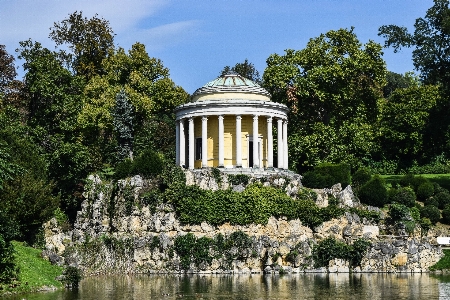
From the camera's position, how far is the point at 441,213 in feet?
174

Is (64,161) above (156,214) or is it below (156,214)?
above

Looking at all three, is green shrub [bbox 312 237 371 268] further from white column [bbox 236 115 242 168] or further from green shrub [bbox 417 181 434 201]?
green shrub [bbox 417 181 434 201]

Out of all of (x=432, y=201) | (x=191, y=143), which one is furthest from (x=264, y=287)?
(x=432, y=201)

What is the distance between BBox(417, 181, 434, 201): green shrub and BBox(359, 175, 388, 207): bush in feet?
15.8

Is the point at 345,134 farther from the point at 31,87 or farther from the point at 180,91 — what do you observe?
the point at 31,87

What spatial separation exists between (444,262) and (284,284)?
1266 cm

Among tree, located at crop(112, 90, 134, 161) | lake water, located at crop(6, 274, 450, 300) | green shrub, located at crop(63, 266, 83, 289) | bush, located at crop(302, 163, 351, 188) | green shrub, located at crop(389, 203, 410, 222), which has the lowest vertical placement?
lake water, located at crop(6, 274, 450, 300)

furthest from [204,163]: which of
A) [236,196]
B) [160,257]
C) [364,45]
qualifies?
[364,45]

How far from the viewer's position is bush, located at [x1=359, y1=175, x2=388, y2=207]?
50812 mm

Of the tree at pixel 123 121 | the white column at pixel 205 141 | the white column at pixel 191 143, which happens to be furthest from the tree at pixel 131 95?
the white column at pixel 205 141

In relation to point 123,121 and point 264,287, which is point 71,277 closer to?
point 264,287

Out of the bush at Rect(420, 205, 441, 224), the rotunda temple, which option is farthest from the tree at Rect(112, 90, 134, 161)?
the bush at Rect(420, 205, 441, 224)

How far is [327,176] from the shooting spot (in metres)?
51.6

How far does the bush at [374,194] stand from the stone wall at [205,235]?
267 centimetres
